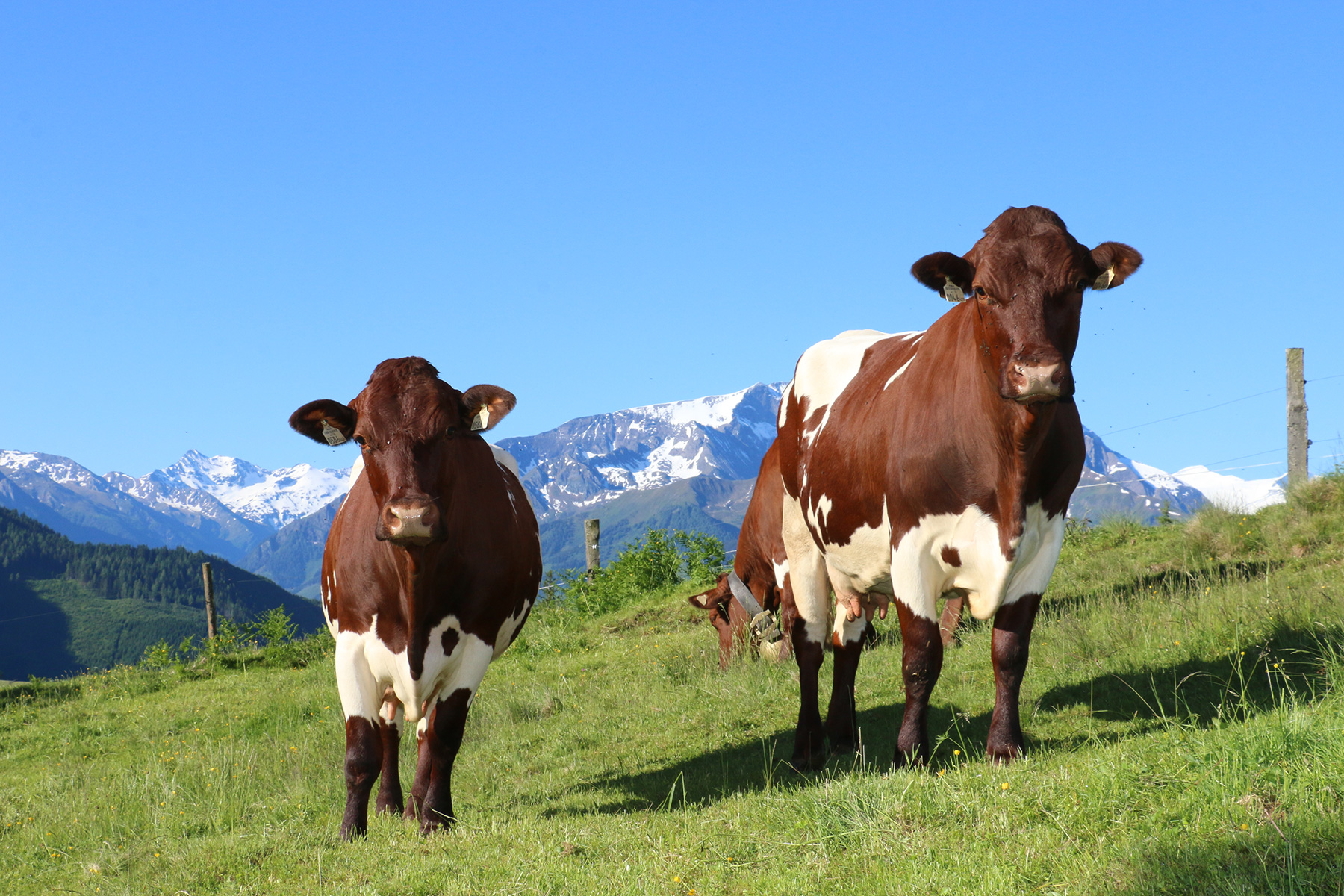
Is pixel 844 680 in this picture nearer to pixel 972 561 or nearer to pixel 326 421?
pixel 972 561

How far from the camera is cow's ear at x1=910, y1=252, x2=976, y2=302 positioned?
241 inches

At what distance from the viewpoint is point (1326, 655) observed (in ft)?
23.3

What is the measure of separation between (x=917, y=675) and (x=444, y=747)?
3073mm

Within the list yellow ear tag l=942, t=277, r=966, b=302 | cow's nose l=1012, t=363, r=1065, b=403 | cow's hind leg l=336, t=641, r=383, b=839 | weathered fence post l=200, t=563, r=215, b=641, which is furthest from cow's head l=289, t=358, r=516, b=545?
Result: weathered fence post l=200, t=563, r=215, b=641

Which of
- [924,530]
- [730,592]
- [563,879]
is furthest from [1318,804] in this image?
[730,592]

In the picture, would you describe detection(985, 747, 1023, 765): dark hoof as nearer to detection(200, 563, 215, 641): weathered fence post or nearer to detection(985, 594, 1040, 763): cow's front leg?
detection(985, 594, 1040, 763): cow's front leg

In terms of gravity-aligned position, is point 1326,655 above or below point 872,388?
below

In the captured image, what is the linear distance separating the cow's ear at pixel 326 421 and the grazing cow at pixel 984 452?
329cm

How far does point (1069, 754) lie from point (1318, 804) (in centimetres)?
201

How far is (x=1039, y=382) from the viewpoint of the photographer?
210 inches

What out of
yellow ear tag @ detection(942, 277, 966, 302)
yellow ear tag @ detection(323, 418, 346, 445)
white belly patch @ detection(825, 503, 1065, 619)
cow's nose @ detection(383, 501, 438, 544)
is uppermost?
yellow ear tag @ detection(942, 277, 966, 302)

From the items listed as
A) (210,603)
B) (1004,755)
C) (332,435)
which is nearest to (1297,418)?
(1004,755)

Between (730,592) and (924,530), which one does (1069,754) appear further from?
(730,592)

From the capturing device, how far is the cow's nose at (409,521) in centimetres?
591
